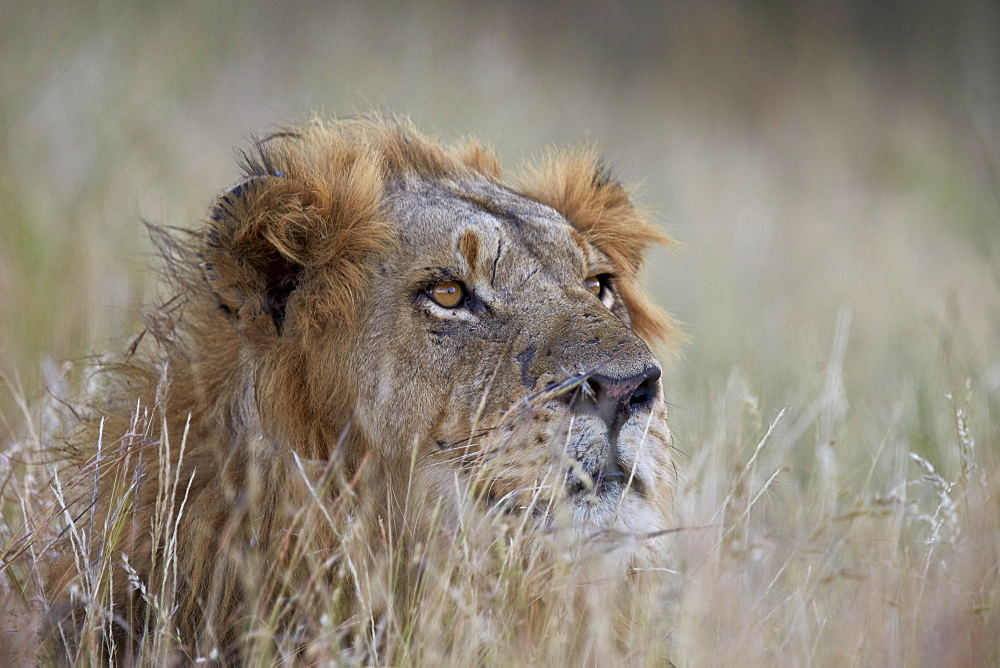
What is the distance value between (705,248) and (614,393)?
8365 mm

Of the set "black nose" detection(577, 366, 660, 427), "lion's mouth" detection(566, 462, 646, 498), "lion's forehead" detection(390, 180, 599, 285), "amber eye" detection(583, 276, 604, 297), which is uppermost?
"lion's forehead" detection(390, 180, 599, 285)

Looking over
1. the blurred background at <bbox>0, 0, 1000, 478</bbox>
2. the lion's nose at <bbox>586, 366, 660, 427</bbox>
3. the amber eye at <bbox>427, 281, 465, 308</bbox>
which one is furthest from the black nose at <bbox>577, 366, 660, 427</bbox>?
the blurred background at <bbox>0, 0, 1000, 478</bbox>

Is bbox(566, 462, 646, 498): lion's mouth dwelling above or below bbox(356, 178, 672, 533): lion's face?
below

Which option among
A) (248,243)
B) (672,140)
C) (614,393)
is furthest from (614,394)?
(672,140)

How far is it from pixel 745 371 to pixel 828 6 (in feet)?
34.2

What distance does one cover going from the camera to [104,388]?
362 centimetres

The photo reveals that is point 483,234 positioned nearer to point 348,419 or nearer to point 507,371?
point 507,371

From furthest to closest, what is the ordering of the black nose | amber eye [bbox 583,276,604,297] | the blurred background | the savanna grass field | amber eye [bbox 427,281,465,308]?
1. the blurred background
2. amber eye [bbox 583,276,604,297]
3. amber eye [bbox 427,281,465,308]
4. the savanna grass field
5. the black nose

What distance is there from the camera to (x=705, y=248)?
1077cm

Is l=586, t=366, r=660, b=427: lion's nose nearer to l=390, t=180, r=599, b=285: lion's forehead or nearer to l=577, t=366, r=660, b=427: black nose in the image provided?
l=577, t=366, r=660, b=427: black nose

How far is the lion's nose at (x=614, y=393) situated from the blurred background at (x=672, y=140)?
1.62 m

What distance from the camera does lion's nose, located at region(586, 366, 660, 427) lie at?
2670 mm

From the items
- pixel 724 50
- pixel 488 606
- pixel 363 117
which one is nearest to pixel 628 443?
pixel 488 606

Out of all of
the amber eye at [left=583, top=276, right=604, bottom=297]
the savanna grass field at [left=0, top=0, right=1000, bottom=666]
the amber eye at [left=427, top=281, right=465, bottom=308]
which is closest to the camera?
the savanna grass field at [left=0, top=0, right=1000, bottom=666]
